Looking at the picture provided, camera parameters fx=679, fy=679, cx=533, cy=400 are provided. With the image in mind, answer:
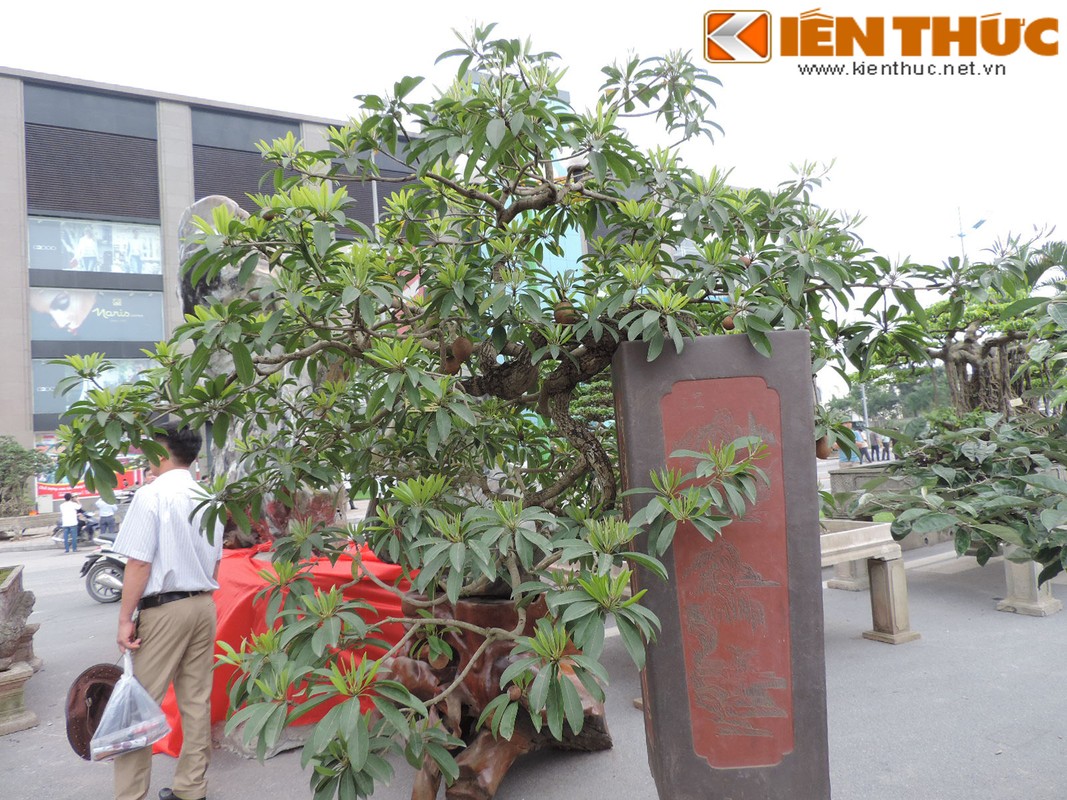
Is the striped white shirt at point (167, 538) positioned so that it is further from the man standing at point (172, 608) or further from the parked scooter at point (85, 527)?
the parked scooter at point (85, 527)

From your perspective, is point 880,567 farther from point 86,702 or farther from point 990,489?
point 86,702

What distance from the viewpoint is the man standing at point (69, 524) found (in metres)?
12.5

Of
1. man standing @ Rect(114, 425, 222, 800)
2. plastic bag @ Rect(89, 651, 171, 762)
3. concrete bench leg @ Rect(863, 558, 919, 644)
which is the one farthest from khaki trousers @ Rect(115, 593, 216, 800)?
concrete bench leg @ Rect(863, 558, 919, 644)

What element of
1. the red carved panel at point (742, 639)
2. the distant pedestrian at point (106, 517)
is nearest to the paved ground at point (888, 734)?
the red carved panel at point (742, 639)

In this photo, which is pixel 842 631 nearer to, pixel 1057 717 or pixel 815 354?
pixel 1057 717

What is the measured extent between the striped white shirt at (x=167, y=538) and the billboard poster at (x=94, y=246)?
21.4 meters

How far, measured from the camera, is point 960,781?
250 cm

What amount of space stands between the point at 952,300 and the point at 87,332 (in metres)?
23.5

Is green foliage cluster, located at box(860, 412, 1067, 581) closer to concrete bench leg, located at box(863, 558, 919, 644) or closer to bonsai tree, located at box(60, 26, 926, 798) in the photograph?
bonsai tree, located at box(60, 26, 926, 798)

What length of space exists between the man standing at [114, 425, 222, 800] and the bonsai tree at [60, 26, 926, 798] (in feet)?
2.56

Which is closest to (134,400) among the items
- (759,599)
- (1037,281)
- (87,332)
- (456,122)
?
(456,122)

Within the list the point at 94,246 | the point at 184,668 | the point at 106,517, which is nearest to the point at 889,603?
the point at 184,668

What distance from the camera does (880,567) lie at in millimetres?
4211

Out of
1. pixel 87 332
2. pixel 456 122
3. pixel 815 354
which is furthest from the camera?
pixel 87 332
